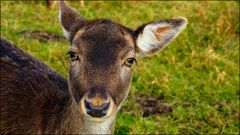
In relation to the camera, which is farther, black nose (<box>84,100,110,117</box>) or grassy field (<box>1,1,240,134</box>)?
grassy field (<box>1,1,240,134</box>)

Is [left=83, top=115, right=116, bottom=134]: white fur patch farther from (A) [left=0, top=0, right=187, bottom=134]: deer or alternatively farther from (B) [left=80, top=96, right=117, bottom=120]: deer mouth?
(B) [left=80, top=96, right=117, bottom=120]: deer mouth

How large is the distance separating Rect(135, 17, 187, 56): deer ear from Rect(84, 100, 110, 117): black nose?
856mm

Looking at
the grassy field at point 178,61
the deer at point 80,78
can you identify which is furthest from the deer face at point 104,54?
the grassy field at point 178,61

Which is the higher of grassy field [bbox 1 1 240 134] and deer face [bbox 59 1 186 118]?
deer face [bbox 59 1 186 118]

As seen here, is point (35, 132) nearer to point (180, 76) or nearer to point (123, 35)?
point (123, 35)

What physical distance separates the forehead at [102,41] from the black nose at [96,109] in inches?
15.1

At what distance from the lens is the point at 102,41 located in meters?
4.31

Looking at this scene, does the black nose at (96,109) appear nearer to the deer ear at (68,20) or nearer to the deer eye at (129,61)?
the deer eye at (129,61)

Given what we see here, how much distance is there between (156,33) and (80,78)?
2.80 feet

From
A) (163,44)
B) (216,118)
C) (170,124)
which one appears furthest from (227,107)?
(163,44)

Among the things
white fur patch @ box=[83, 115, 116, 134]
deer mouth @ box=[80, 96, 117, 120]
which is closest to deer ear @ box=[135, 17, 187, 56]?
white fur patch @ box=[83, 115, 116, 134]

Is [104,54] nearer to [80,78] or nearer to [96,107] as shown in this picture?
[80,78]

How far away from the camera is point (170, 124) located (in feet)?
22.1

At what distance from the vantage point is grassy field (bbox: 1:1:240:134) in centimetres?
681
